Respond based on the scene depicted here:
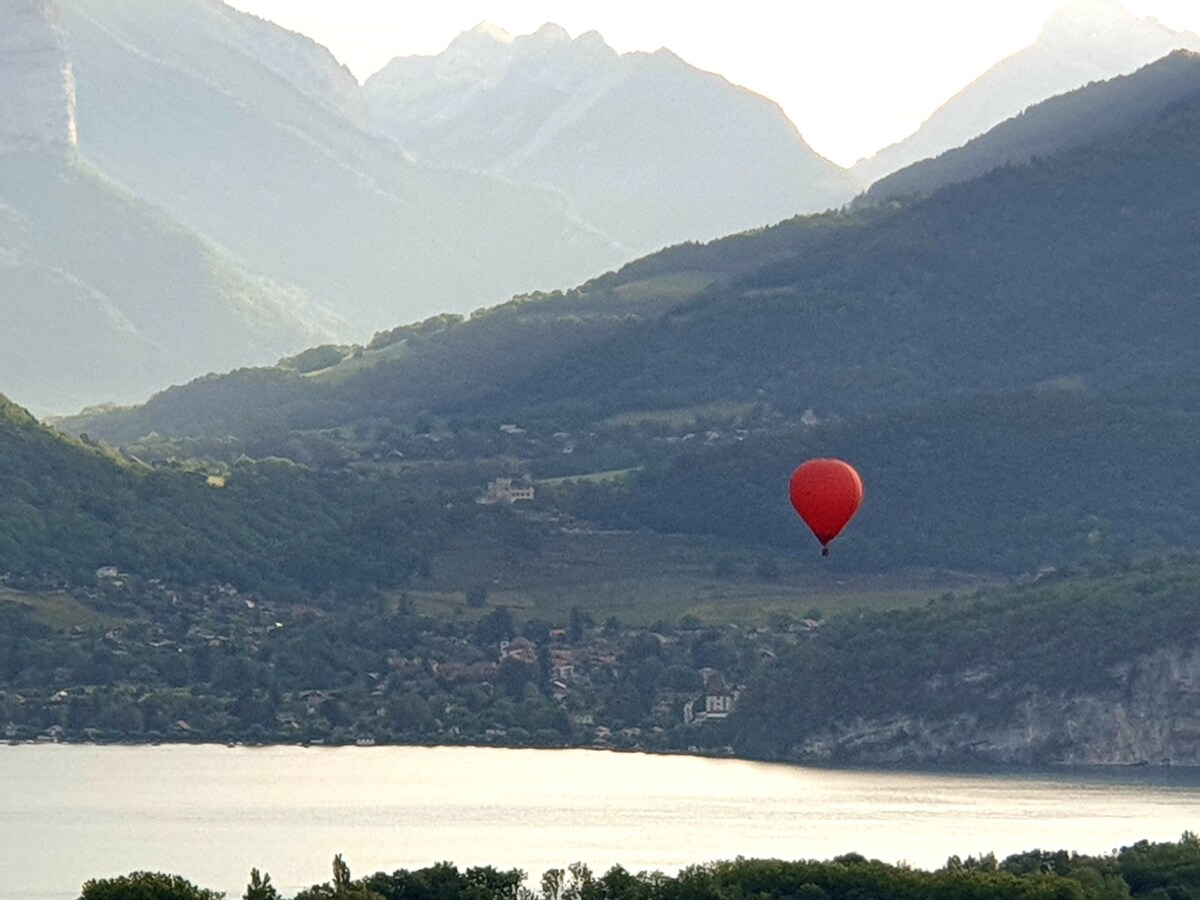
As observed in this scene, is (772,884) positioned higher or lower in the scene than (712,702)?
lower

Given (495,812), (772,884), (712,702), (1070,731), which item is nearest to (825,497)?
(772,884)

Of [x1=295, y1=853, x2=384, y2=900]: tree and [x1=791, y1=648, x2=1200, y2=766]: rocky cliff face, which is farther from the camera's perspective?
[x1=791, y1=648, x2=1200, y2=766]: rocky cliff face

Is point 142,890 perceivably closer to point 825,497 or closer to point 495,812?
point 825,497

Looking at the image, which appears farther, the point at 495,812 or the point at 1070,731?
the point at 1070,731

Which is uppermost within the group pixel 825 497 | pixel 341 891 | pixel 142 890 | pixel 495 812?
pixel 825 497

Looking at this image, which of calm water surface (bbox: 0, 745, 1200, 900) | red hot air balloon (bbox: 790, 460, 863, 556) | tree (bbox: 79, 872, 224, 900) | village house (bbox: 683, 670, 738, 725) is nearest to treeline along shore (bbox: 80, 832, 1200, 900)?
tree (bbox: 79, 872, 224, 900)

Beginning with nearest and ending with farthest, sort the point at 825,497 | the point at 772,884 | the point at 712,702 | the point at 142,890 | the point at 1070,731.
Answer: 1. the point at 142,890
2. the point at 772,884
3. the point at 825,497
4. the point at 1070,731
5. the point at 712,702

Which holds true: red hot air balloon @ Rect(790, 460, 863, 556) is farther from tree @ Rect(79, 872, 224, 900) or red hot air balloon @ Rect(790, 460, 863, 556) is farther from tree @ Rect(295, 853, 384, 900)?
tree @ Rect(79, 872, 224, 900)
